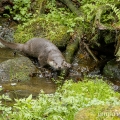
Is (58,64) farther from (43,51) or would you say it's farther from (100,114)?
(100,114)

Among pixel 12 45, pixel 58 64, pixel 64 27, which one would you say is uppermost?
pixel 64 27

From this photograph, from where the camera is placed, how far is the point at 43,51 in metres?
8.11

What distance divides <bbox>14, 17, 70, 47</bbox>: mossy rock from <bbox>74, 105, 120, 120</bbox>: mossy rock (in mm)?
5794

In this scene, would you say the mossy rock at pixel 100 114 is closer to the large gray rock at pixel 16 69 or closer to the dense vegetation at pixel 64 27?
the dense vegetation at pixel 64 27

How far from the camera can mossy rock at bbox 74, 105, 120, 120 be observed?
2729mm

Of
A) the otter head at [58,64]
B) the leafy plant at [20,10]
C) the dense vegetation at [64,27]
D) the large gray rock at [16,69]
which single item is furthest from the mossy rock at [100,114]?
the leafy plant at [20,10]

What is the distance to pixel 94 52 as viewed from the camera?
8.12 meters

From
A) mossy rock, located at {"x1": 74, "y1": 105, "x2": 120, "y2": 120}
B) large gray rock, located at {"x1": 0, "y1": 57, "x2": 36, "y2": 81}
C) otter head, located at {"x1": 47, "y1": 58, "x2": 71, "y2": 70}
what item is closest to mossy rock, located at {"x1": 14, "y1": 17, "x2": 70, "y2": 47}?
otter head, located at {"x1": 47, "y1": 58, "x2": 71, "y2": 70}

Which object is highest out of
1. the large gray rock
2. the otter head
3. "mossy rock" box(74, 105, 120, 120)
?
"mossy rock" box(74, 105, 120, 120)

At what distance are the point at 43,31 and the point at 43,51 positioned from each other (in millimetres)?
1135

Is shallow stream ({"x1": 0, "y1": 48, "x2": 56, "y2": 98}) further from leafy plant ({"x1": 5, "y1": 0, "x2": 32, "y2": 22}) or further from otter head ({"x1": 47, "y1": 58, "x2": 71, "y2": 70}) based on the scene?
leafy plant ({"x1": 5, "y1": 0, "x2": 32, "y2": 22})

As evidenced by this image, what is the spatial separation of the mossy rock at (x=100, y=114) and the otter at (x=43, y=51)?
175 inches

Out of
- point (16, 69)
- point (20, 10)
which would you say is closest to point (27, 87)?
point (16, 69)

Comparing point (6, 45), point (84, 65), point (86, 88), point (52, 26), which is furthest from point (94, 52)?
point (86, 88)
